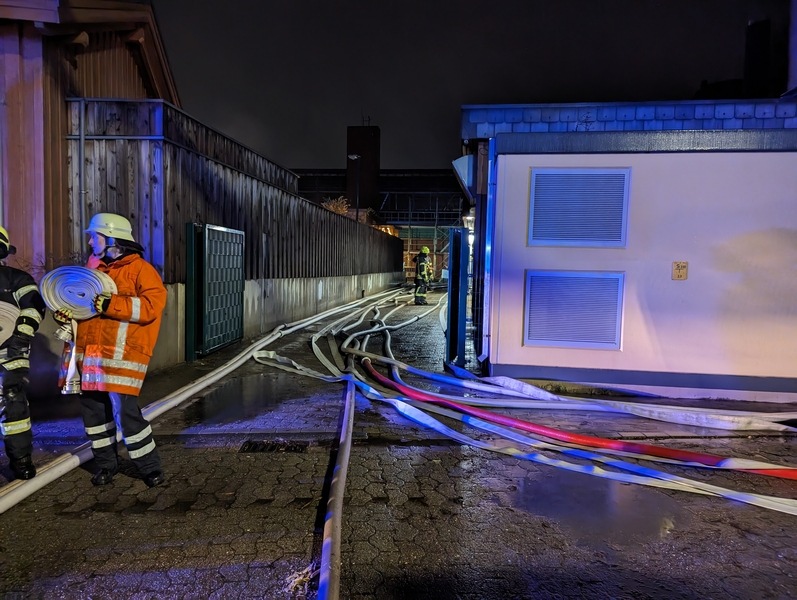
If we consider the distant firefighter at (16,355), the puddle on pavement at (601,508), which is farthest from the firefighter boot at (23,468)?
the puddle on pavement at (601,508)

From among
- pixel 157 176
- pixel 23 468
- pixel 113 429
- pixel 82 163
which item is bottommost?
pixel 23 468

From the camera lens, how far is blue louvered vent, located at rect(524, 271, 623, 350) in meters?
6.50

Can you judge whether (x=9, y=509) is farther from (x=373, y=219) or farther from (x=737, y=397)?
(x=373, y=219)

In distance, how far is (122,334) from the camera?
3562mm

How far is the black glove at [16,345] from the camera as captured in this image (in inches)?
141

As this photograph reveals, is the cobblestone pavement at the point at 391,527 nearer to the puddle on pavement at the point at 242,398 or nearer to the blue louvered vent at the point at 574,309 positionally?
the puddle on pavement at the point at 242,398

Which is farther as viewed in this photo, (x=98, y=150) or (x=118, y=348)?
(x=98, y=150)

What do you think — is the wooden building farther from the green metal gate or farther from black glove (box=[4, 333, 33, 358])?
black glove (box=[4, 333, 33, 358])

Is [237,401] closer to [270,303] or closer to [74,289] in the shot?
[74,289]

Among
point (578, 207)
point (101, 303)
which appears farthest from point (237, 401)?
point (578, 207)

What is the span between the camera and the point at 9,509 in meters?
3.40

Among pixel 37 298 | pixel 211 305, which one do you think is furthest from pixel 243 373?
pixel 37 298

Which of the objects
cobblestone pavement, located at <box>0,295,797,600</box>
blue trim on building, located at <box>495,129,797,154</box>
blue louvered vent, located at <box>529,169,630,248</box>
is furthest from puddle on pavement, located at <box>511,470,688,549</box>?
blue trim on building, located at <box>495,129,797,154</box>

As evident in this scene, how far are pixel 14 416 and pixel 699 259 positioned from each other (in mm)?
7023
